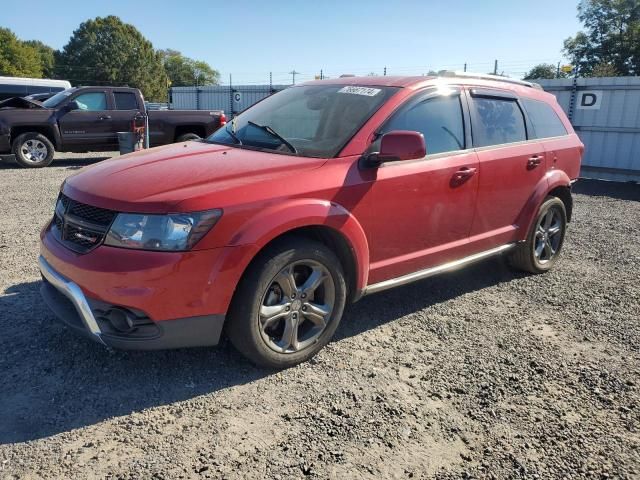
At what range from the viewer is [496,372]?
10.7ft

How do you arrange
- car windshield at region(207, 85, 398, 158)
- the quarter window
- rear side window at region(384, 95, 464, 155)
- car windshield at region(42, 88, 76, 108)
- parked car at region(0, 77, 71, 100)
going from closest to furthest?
car windshield at region(207, 85, 398, 158), rear side window at region(384, 95, 464, 155), car windshield at region(42, 88, 76, 108), the quarter window, parked car at region(0, 77, 71, 100)

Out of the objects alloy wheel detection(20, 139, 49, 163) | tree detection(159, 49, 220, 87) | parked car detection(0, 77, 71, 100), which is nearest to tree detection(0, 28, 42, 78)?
tree detection(159, 49, 220, 87)

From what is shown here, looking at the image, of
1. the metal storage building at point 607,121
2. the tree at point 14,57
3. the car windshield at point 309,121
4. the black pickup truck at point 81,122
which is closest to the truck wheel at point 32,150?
the black pickup truck at point 81,122

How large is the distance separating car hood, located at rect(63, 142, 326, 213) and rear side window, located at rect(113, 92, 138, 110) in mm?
10011

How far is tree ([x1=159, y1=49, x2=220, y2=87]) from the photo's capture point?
11631 cm

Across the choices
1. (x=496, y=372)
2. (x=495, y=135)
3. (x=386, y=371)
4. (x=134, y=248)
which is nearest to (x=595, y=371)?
(x=496, y=372)

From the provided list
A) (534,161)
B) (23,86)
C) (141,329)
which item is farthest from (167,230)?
(23,86)

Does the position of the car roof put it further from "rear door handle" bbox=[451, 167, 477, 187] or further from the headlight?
the headlight

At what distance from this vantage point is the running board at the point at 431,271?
11.8 feet

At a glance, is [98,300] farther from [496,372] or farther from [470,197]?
[470,197]

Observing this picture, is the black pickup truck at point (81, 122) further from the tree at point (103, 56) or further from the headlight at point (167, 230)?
the tree at point (103, 56)

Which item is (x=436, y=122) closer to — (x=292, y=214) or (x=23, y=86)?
(x=292, y=214)

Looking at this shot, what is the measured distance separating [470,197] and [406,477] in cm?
231

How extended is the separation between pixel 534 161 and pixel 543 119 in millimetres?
620
